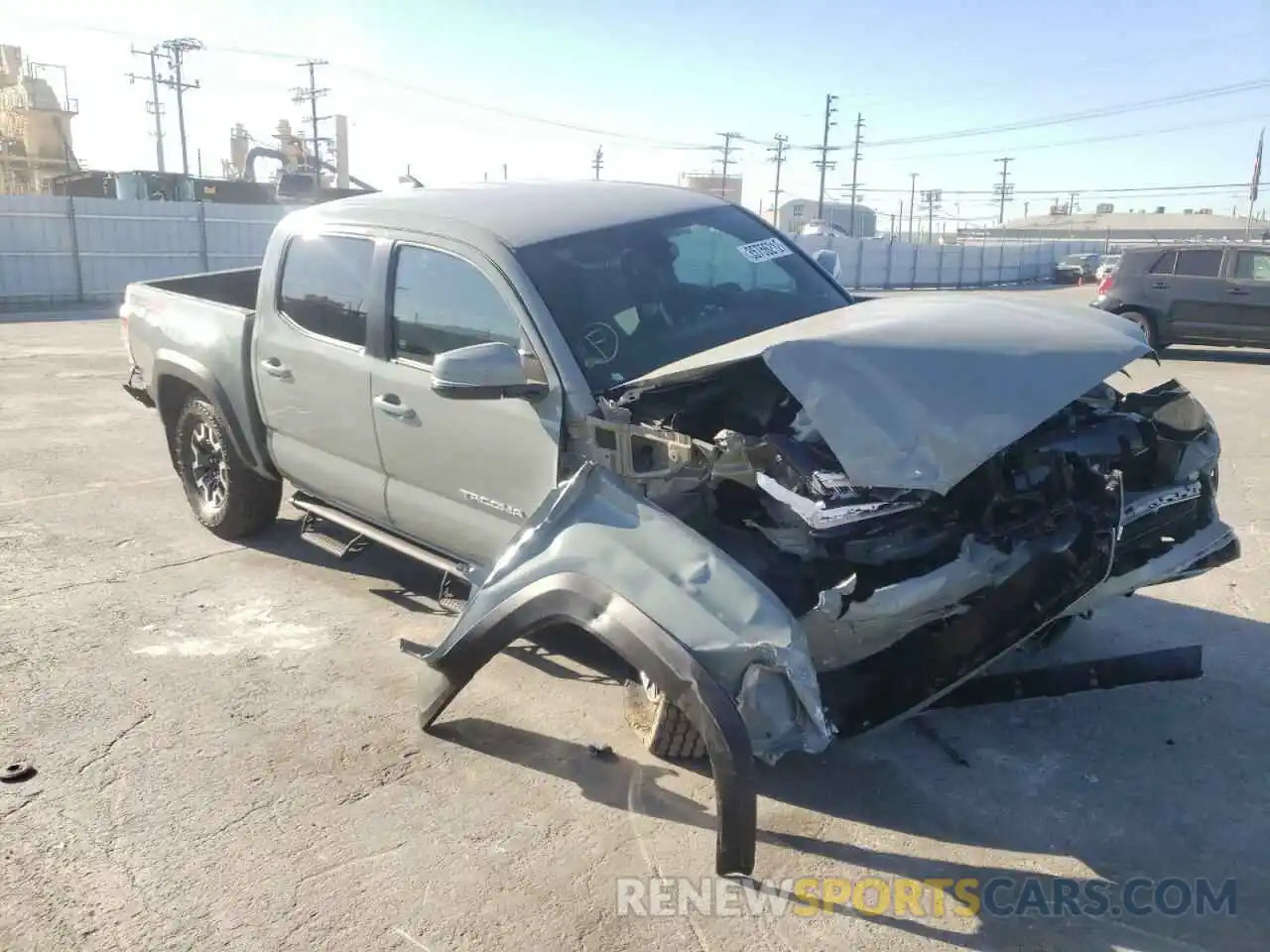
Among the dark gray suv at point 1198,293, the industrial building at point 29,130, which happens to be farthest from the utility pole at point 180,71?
the dark gray suv at point 1198,293

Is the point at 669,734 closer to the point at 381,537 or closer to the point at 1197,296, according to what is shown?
the point at 381,537

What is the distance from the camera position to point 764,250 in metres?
4.68

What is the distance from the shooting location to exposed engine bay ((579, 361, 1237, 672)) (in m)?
3.01

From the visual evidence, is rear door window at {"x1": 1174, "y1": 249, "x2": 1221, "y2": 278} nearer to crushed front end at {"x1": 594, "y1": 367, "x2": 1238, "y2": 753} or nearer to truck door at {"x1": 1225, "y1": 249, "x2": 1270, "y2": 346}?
truck door at {"x1": 1225, "y1": 249, "x2": 1270, "y2": 346}

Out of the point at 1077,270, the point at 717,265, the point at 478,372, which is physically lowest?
the point at 1077,270

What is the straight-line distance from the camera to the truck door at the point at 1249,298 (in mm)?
14383

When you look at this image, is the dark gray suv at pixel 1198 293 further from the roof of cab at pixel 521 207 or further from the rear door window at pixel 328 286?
the rear door window at pixel 328 286

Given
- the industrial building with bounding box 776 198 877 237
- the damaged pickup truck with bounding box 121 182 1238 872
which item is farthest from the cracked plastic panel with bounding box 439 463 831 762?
the industrial building with bounding box 776 198 877 237

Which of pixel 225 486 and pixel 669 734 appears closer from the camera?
pixel 669 734

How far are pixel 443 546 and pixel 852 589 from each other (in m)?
2.00

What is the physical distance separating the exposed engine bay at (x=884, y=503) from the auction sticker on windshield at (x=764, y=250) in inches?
46.9

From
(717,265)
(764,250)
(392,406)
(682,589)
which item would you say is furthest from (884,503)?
(392,406)

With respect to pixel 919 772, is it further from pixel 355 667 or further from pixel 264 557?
pixel 264 557

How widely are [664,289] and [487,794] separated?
6.76 feet
